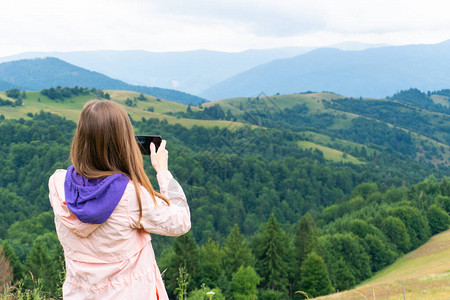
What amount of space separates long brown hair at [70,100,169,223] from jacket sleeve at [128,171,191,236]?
4 cm

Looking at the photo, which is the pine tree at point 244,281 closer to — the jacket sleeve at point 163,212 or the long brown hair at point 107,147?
the jacket sleeve at point 163,212

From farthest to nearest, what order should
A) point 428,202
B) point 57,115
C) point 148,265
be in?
point 57,115, point 428,202, point 148,265

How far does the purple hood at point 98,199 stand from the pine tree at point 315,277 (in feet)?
111

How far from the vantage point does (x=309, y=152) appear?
118m

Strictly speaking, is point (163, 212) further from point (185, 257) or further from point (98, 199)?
point (185, 257)

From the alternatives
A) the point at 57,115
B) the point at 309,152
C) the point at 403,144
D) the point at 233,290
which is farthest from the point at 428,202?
the point at 403,144

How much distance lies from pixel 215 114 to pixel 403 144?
285 ft

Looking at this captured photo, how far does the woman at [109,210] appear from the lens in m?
2.22

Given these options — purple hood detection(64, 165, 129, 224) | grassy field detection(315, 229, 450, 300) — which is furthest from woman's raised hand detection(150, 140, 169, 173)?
grassy field detection(315, 229, 450, 300)

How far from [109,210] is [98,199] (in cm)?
9

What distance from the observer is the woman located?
2.22 metres

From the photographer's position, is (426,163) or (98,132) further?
(426,163)

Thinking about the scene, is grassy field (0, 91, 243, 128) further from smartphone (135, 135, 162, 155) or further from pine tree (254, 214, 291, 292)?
smartphone (135, 135, 162, 155)

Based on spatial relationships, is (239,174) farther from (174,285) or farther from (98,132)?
(98,132)
